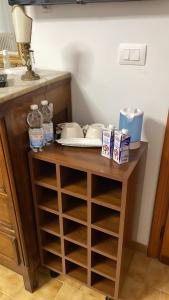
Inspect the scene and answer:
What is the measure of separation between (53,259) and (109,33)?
4.25 ft

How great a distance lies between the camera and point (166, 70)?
1.09 m

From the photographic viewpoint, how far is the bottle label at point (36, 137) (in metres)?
1.07

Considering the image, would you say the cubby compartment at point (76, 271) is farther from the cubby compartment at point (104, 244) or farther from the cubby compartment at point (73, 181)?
the cubby compartment at point (73, 181)

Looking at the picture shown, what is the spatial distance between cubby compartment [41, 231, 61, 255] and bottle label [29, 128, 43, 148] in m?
0.54

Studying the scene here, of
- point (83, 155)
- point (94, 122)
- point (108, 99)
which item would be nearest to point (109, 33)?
point (108, 99)

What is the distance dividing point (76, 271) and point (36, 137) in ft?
2.79

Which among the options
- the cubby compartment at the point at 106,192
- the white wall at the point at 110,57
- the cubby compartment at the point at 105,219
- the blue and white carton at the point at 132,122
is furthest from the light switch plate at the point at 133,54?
the cubby compartment at the point at 105,219

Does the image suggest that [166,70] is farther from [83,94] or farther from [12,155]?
[12,155]

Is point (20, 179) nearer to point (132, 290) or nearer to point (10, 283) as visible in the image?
point (10, 283)

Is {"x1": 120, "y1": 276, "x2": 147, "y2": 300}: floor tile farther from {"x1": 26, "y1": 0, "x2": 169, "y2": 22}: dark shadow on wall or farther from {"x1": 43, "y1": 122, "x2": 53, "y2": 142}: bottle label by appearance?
{"x1": 26, "y1": 0, "x2": 169, "y2": 22}: dark shadow on wall

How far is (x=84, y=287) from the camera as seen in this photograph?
1432 mm

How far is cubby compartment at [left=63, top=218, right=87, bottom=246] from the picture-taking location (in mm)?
1244

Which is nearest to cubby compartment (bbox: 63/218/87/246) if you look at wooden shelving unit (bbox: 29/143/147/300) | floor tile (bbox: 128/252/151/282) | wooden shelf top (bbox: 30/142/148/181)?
wooden shelving unit (bbox: 29/143/147/300)

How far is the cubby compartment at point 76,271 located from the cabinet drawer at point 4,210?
Answer: 17.0 inches
